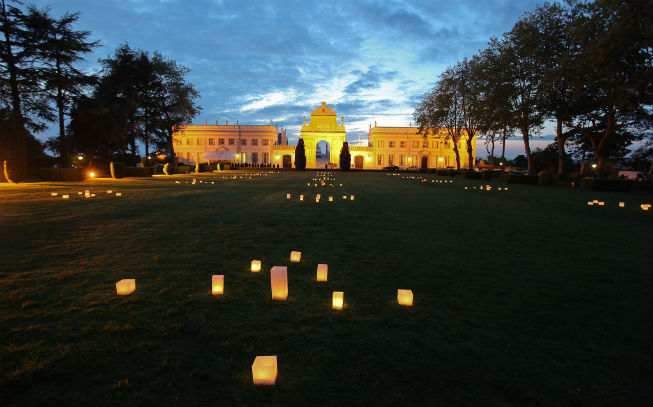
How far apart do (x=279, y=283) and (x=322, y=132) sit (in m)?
71.6

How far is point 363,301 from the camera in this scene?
3.68 meters

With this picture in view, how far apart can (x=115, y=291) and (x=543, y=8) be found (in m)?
38.4

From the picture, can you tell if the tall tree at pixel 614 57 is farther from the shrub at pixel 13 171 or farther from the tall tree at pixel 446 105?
the shrub at pixel 13 171

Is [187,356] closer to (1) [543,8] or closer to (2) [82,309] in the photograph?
(2) [82,309]

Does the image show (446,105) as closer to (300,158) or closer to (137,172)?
(300,158)

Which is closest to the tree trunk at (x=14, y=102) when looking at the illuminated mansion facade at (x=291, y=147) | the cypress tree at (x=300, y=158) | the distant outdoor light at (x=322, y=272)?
the distant outdoor light at (x=322, y=272)

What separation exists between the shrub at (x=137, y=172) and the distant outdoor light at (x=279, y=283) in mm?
33346

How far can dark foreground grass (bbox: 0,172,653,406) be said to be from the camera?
88.6 inches

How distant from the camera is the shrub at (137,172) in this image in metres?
32.2

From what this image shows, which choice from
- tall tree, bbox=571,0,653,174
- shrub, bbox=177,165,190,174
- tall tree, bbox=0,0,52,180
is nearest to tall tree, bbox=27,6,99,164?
tall tree, bbox=0,0,52,180

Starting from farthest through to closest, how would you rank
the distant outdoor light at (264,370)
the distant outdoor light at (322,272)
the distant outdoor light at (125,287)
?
the distant outdoor light at (322,272) → the distant outdoor light at (125,287) → the distant outdoor light at (264,370)

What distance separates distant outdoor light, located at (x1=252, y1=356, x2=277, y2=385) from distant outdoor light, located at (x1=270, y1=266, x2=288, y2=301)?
139 cm

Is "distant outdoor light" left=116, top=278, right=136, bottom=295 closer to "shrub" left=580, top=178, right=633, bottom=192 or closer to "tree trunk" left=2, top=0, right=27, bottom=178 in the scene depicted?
"shrub" left=580, top=178, right=633, bottom=192

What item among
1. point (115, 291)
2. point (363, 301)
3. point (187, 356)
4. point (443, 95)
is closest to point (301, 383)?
point (187, 356)
